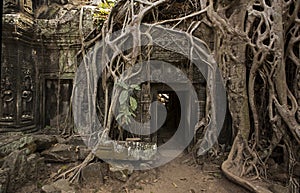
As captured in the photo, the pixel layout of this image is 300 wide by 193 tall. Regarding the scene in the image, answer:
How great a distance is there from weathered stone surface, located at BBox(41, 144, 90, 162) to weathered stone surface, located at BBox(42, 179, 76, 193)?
0.62m

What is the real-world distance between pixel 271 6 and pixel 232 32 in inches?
27.5

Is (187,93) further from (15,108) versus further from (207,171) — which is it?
(15,108)

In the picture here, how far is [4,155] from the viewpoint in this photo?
328 cm

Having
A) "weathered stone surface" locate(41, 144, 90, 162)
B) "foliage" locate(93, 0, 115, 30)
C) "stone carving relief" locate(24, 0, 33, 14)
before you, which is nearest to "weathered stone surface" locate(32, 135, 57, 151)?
"weathered stone surface" locate(41, 144, 90, 162)

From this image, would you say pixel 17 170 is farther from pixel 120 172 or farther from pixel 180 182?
pixel 180 182

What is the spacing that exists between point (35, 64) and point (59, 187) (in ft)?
11.1

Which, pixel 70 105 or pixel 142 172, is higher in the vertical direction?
pixel 70 105

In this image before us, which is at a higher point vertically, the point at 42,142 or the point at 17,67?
the point at 17,67

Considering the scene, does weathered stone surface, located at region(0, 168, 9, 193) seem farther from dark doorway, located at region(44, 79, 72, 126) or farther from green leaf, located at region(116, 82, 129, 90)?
dark doorway, located at region(44, 79, 72, 126)

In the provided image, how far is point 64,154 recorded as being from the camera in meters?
4.08

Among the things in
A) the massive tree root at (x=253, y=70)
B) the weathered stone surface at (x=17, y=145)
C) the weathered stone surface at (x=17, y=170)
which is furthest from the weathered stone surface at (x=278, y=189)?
the weathered stone surface at (x=17, y=145)

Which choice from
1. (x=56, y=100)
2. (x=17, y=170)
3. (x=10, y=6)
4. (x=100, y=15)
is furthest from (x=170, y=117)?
(x=17, y=170)

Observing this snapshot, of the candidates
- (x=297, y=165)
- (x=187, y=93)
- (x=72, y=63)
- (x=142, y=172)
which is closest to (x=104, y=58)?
(x=72, y=63)

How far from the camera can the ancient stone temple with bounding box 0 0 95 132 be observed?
195 inches
